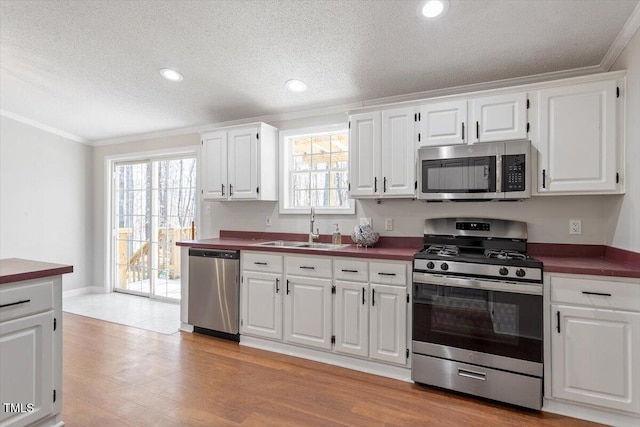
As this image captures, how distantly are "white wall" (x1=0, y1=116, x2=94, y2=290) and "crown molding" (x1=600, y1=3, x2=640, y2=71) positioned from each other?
6417 mm

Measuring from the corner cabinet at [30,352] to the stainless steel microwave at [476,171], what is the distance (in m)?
2.63

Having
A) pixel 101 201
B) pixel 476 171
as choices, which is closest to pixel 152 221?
pixel 101 201

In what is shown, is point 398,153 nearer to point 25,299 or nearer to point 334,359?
point 334,359

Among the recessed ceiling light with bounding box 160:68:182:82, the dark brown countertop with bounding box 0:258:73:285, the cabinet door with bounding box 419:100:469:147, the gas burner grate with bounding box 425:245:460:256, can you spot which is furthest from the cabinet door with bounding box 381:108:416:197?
the dark brown countertop with bounding box 0:258:73:285

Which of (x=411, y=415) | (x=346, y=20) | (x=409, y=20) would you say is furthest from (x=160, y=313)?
(x=409, y=20)

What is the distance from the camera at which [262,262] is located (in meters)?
3.14

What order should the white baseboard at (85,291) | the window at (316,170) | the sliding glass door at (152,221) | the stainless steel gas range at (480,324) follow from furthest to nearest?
the white baseboard at (85,291) < the sliding glass door at (152,221) < the window at (316,170) < the stainless steel gas range at (480,324)

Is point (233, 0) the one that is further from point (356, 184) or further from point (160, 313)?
point (160, 313)

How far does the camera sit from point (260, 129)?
358 centimetres

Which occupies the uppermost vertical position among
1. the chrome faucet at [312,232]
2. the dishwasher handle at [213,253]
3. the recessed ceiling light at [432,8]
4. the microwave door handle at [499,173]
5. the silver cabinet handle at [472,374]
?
the recessed ceiling light at [432,8]

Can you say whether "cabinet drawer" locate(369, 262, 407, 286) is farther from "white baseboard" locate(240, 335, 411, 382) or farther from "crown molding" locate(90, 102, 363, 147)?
"crown molding" locate(90, 102, 363, 147)

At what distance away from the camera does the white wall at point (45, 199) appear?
4.38 metres

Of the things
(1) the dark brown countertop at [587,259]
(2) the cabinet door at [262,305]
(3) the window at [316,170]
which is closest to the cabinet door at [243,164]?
(3) the window at [316,170]

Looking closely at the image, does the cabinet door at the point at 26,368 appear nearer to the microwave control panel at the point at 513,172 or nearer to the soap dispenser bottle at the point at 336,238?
the soap dispenser bottle at the point at 336,238
